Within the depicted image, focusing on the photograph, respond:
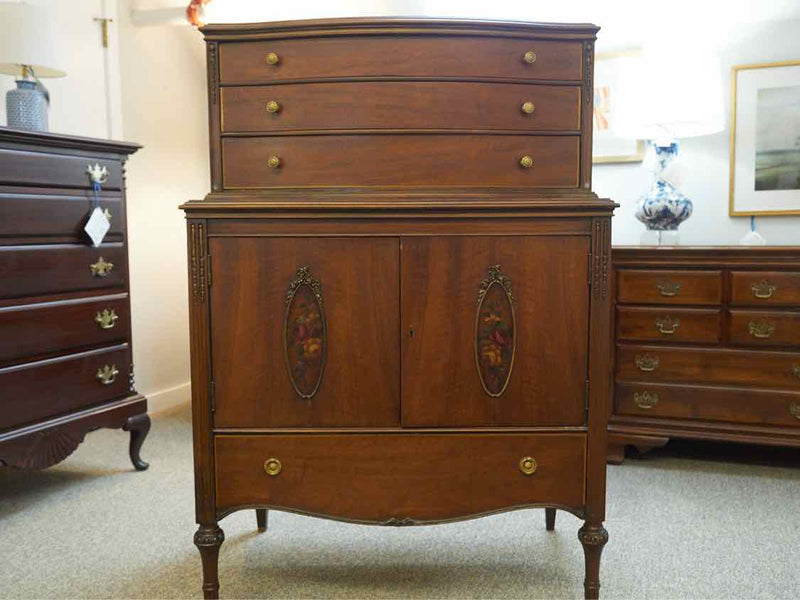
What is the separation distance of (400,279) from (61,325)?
1.46m

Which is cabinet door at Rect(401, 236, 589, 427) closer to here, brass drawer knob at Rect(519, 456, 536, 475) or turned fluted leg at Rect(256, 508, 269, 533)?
brass drawer knob at Rect(519, 456, 536, 475)

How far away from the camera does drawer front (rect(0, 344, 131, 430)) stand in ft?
7.98

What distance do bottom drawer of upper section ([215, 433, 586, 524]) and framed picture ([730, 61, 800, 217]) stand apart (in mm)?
2158

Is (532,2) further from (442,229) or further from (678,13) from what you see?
(442,229)

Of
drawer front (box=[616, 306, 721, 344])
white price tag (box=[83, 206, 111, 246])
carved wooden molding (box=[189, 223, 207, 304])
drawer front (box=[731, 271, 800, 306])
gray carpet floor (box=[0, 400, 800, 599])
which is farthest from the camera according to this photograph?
drawer front (box=[616, 306, 721, 344])

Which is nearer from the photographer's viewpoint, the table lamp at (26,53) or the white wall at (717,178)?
the table lamp at (26,53)

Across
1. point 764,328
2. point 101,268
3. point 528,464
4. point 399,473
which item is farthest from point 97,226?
point 764,328

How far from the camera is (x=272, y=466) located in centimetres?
182

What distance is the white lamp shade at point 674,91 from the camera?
3098 mm

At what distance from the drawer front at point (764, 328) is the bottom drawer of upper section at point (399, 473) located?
4.70ft

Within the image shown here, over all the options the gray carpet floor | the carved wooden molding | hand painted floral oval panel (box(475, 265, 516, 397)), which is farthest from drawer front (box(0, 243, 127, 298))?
hand painted floral oval panel (box(475, 265, 516, 397))

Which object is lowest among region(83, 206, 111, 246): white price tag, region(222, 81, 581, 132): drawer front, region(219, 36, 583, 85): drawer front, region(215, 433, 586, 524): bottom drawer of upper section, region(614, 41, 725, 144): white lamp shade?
region(215, 433, 586, 524): bottom drawer of upper section

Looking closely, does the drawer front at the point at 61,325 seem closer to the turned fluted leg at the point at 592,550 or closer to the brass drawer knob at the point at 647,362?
the turned fluted leg at the point at 592,550

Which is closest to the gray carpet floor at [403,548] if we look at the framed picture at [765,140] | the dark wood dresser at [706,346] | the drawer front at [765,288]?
the dark wood dresser at [706,346]
